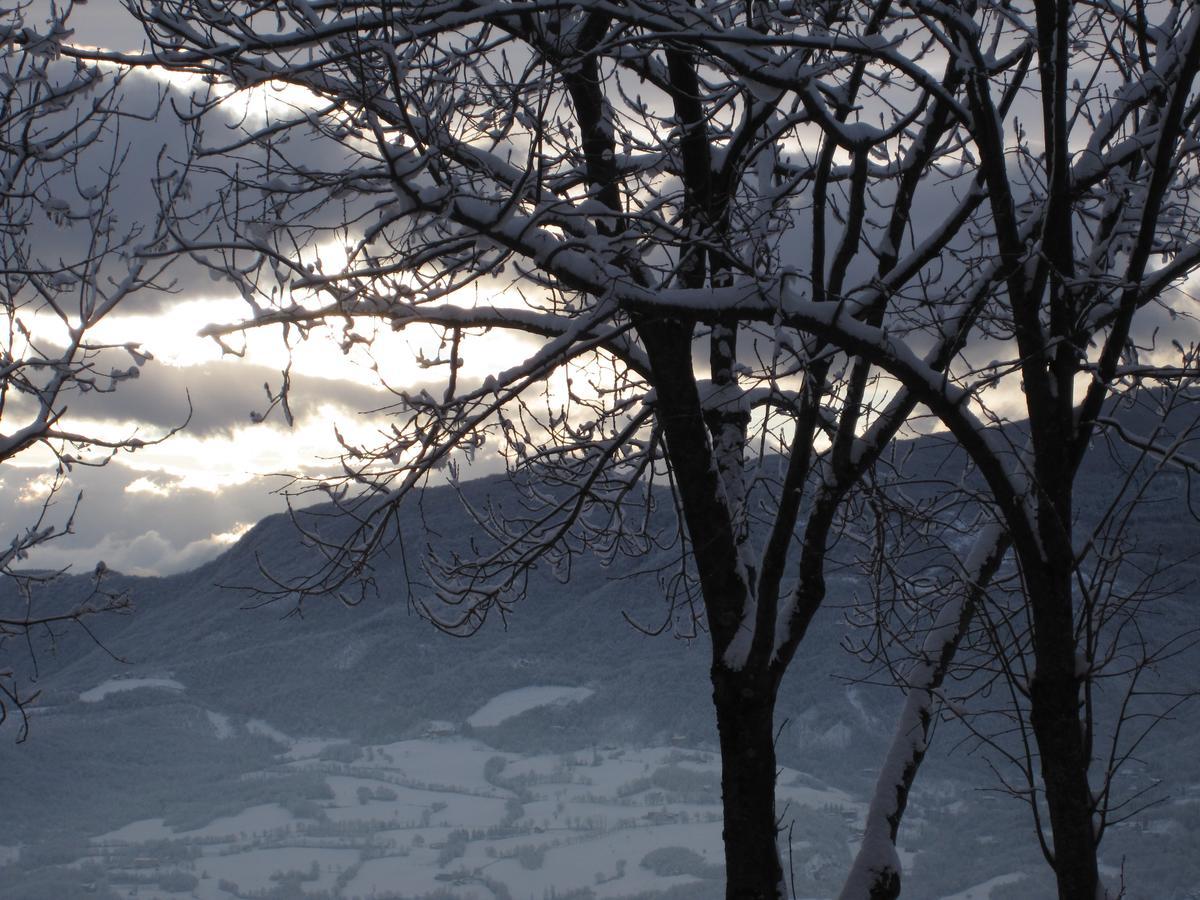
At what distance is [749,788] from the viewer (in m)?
4.37

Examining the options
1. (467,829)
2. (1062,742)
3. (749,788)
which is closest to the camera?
(1062,742)

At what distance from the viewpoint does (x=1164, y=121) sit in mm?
3443

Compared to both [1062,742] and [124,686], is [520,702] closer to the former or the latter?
[124,686]

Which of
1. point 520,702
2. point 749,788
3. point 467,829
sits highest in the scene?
point 749,788

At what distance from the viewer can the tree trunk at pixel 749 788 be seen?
4.30 m

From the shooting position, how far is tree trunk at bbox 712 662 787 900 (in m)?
4.30

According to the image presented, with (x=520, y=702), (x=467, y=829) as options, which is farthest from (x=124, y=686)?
(x=467, y=829)

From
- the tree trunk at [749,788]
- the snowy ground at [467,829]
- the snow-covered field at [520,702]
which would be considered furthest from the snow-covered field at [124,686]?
the tree trunk at [749,788]

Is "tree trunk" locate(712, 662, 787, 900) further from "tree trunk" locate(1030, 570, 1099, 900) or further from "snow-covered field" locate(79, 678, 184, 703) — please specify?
"snow-covered field" locate(79, 678, 184, 703)

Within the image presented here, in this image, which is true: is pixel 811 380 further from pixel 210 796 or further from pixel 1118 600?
pixel 210 796

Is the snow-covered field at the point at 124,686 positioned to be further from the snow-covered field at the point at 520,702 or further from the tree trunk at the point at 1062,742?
the tree trunk at the point at 1062,742

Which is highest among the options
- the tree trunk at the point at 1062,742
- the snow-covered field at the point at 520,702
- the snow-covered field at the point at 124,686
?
the snow-covered field at the point at 124,686

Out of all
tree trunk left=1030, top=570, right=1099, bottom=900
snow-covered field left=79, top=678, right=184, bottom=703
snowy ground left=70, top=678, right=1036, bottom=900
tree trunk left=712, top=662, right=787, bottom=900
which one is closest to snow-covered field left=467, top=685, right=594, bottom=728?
snowy ground left=70, top=678, right=1036, bottom=900

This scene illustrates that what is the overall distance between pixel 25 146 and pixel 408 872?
30.3 m
